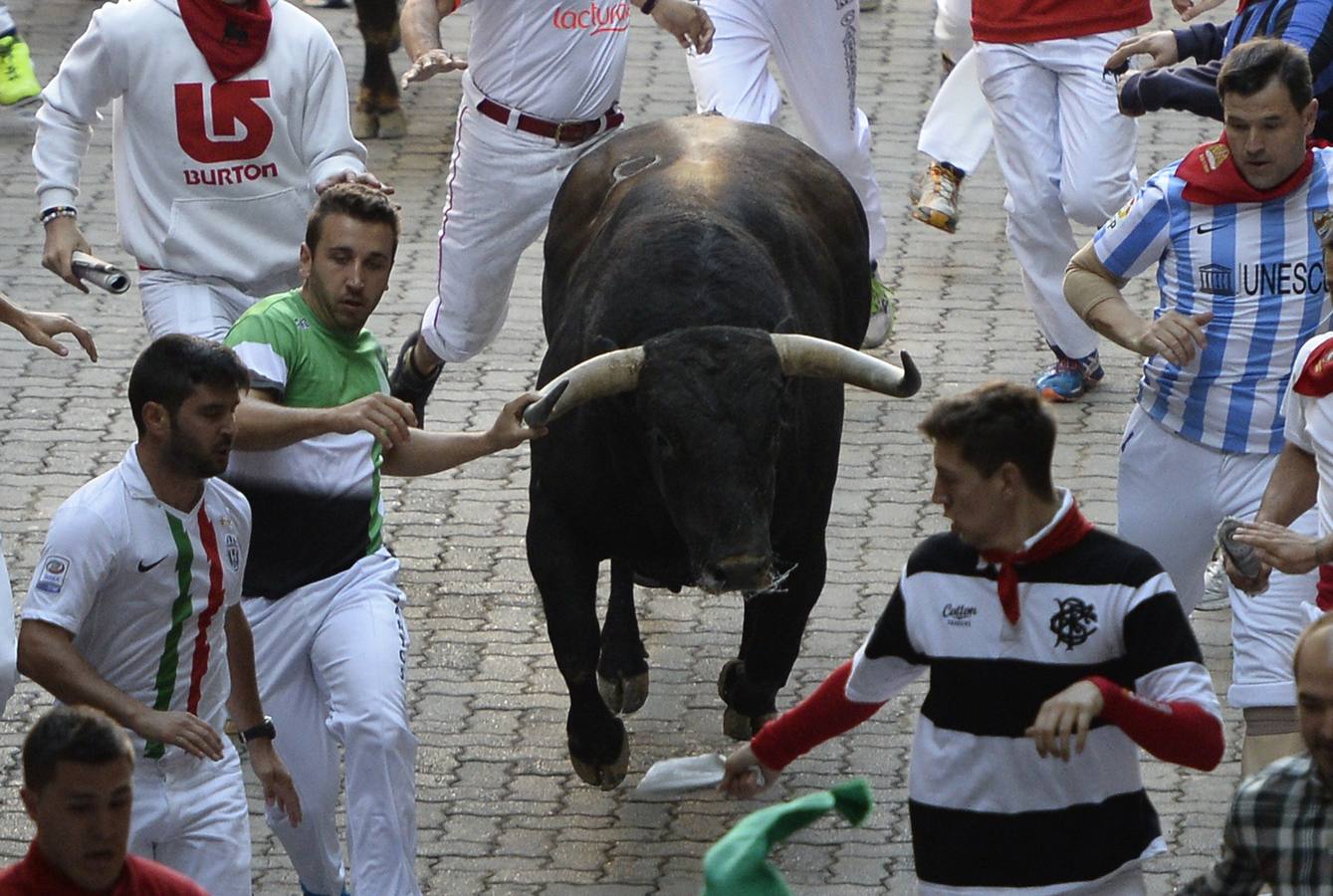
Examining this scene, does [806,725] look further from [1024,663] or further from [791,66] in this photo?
[791,66]

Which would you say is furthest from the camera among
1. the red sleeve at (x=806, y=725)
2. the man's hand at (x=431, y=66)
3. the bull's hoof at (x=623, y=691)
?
the man's hand at (x=431, y=66)

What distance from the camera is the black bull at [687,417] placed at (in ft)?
21.2

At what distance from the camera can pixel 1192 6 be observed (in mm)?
9195

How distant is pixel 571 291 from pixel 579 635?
122 cm

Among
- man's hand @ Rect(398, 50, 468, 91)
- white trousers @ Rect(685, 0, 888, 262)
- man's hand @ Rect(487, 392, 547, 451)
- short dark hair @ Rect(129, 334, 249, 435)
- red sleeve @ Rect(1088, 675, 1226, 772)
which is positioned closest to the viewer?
red sleeve @ Rect(1088, 675, 1226, 772)

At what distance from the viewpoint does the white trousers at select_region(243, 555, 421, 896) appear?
230 inches

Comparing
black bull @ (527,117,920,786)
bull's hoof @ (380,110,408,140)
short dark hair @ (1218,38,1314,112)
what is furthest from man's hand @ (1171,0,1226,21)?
bull's hoof @ (380,110,408,140)

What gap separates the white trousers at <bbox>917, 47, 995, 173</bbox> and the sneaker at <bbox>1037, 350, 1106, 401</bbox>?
155cm

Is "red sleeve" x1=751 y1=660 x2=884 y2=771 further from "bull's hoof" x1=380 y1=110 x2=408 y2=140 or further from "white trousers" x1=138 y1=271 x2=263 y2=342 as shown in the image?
"bull's hoof" x1=380 y1=110 x2=408 y2=140

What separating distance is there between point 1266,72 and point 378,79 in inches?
319

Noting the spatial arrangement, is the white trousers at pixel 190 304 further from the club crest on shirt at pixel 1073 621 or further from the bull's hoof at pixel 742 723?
the club crest on shirt at pixel 1073 621

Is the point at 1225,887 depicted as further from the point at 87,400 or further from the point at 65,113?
the point at 87,400

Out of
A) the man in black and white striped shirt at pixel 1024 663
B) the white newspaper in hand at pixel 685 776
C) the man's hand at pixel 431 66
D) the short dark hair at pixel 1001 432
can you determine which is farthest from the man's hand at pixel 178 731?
the man's hand at pixel 431 66

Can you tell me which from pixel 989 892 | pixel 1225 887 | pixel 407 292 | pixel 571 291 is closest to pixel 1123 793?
pixel 989 892
